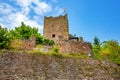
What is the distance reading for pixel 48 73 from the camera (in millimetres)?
19359

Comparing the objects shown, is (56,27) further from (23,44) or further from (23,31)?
(23,44)

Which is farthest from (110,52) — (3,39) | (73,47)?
(3,39)

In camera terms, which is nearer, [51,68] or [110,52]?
[51,68]

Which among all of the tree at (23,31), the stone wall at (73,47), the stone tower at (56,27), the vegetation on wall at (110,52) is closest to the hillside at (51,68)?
the vegetation on wall at (110,52)

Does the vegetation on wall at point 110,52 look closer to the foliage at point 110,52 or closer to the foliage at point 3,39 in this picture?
the foliage at point 110,52

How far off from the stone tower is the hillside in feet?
58.2

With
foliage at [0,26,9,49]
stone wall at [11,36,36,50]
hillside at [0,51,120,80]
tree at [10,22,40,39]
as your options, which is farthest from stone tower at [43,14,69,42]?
hillside at [0,51,120,80]

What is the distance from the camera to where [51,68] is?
1995 cm

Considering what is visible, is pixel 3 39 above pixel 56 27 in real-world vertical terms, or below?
below

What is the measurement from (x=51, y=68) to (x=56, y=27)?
→ 21336mm

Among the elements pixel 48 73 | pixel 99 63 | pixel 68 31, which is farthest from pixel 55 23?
pixel 48 73

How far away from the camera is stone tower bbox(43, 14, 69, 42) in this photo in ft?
132

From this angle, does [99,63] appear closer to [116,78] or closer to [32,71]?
[116,78]

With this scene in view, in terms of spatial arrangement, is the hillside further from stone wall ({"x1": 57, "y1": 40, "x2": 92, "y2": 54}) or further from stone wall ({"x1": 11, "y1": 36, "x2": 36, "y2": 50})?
stone wall ({"x1": 11, "y1": 36, "x2": 36, "y2": 50})
